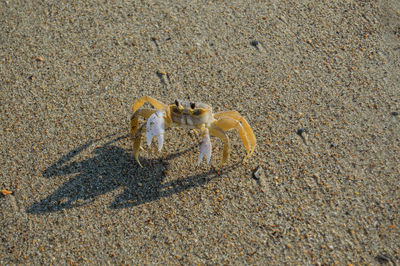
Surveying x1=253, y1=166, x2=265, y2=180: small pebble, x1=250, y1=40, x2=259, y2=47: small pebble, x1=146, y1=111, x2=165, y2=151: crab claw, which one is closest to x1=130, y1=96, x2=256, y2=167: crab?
x1=146, y1=111, x2=165, y2=151: crab claw

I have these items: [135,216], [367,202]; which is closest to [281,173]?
[367,202]

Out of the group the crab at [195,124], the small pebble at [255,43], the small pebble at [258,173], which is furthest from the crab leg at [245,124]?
the small pebble at [255,43]

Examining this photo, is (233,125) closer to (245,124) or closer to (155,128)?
(245,124)

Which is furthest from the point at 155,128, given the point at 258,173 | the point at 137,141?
the point at 258,173

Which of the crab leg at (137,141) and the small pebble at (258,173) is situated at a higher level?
the crab leg at (137,141)

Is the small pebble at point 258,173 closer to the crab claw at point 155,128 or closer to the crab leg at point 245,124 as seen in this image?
the crab leg at point 245,124

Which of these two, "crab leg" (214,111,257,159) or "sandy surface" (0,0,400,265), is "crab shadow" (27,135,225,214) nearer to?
"sandy surface" (0,0,400,265)
